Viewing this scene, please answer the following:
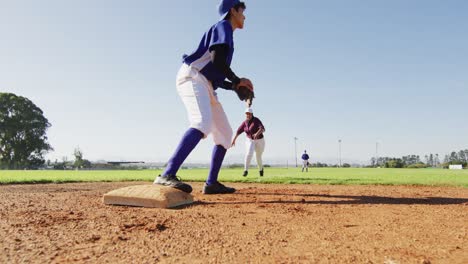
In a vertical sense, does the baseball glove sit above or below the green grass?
above

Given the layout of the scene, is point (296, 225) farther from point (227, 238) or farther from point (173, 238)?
point (173, 238)

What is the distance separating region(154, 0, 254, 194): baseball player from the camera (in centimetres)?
396

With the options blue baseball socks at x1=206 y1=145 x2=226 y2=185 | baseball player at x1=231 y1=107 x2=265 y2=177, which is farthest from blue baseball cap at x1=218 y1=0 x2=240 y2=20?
baseball player at x1=231 y1=107 x2=265 y2=177

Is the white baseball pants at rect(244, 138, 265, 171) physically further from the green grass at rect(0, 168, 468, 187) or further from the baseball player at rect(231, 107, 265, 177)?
the green grass at rect(0, 168, 468, 187)

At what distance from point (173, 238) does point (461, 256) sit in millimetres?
1484

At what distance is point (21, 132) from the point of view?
4991cm

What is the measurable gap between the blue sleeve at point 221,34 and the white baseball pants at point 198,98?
1.58 feet

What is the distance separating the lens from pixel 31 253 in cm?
164

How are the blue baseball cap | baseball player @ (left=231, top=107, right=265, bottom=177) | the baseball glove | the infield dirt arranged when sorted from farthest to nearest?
baseball player @ (left=231, top=107, right=265, bottom=177), the blue baseball cap, the baseball glove, the infield dirt

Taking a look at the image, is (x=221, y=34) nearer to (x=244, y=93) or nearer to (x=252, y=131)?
(x=244, y=93)

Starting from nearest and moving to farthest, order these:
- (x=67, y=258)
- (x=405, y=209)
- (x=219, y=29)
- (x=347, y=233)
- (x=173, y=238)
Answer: (x=67, y=258), (x=173, y=238), (x=347, y=233), (x=405, y=209), (x=219, y=29)

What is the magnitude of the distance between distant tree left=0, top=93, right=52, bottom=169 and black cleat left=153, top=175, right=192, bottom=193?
166 feet

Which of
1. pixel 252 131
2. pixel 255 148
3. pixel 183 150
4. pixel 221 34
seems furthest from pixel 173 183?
pixel 255 148

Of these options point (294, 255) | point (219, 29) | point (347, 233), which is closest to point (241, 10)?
point (219, 29)
